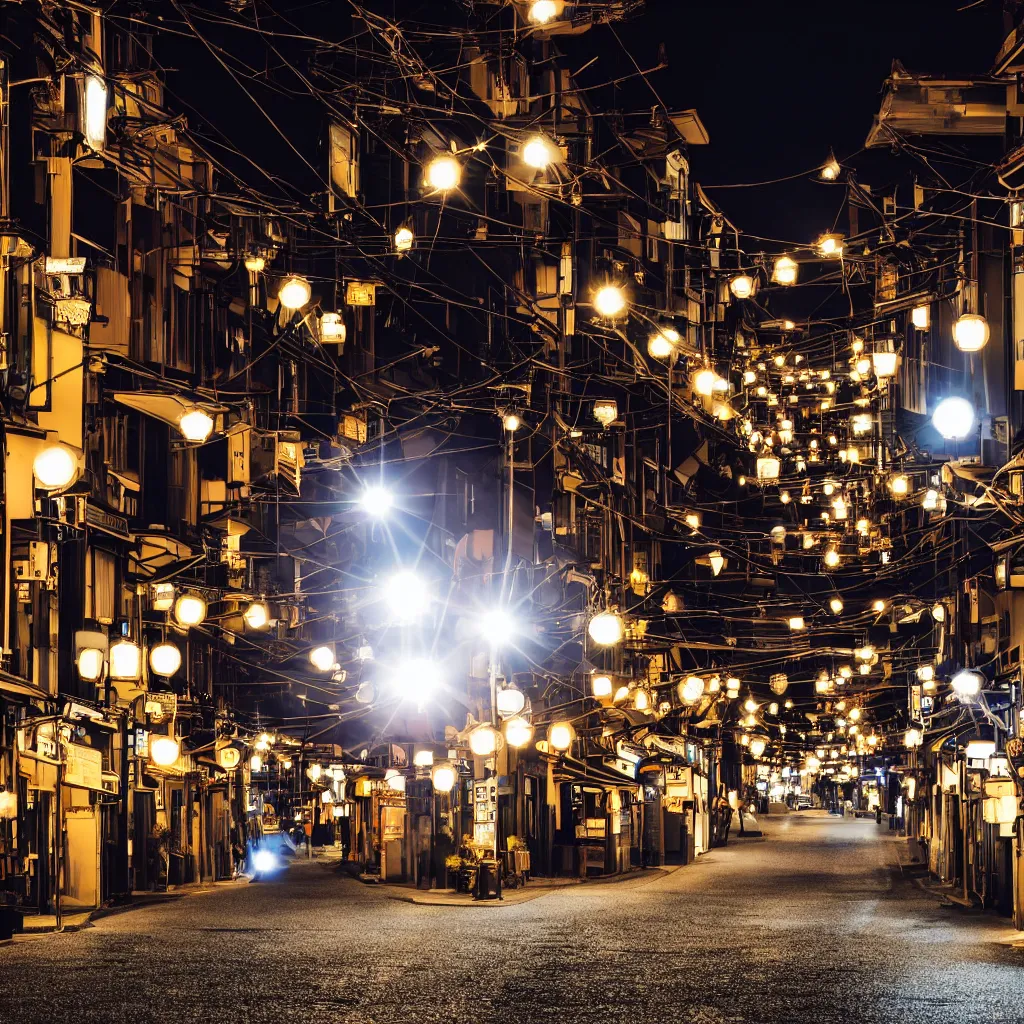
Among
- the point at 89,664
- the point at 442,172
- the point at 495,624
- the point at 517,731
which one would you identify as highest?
the point at 442,172

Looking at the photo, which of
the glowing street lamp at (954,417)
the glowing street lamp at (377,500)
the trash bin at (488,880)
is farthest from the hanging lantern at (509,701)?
the glowing street lamp at (954,417)

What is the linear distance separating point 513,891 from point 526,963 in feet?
64.3

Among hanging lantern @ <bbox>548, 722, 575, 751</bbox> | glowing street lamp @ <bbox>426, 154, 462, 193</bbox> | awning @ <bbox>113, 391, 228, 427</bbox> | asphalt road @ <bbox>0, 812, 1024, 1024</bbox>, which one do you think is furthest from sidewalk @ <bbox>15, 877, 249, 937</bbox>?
glowing street lamp @ <bbox>426, 154, 462, 193</bbox>

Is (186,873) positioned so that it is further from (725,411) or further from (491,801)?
(725,411)

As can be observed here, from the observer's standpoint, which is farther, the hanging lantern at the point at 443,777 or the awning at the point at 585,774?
the awning at the point at 585,774

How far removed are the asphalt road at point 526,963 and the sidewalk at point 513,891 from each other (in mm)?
932

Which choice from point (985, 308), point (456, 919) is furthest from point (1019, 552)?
point (456, 919)

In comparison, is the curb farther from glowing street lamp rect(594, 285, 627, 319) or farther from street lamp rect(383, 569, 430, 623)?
glowing street lamp rect(594, 285, 627, 319)

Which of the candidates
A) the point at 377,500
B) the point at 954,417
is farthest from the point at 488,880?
the point at 954,417

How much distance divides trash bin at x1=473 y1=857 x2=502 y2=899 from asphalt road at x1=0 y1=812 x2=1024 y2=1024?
1.33 metres

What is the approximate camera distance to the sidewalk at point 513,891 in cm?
3619

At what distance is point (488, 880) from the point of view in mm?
36812

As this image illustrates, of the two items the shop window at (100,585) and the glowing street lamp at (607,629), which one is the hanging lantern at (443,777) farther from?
the shop window at (100,585)

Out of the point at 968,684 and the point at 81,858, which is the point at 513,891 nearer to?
the point at 81,858
